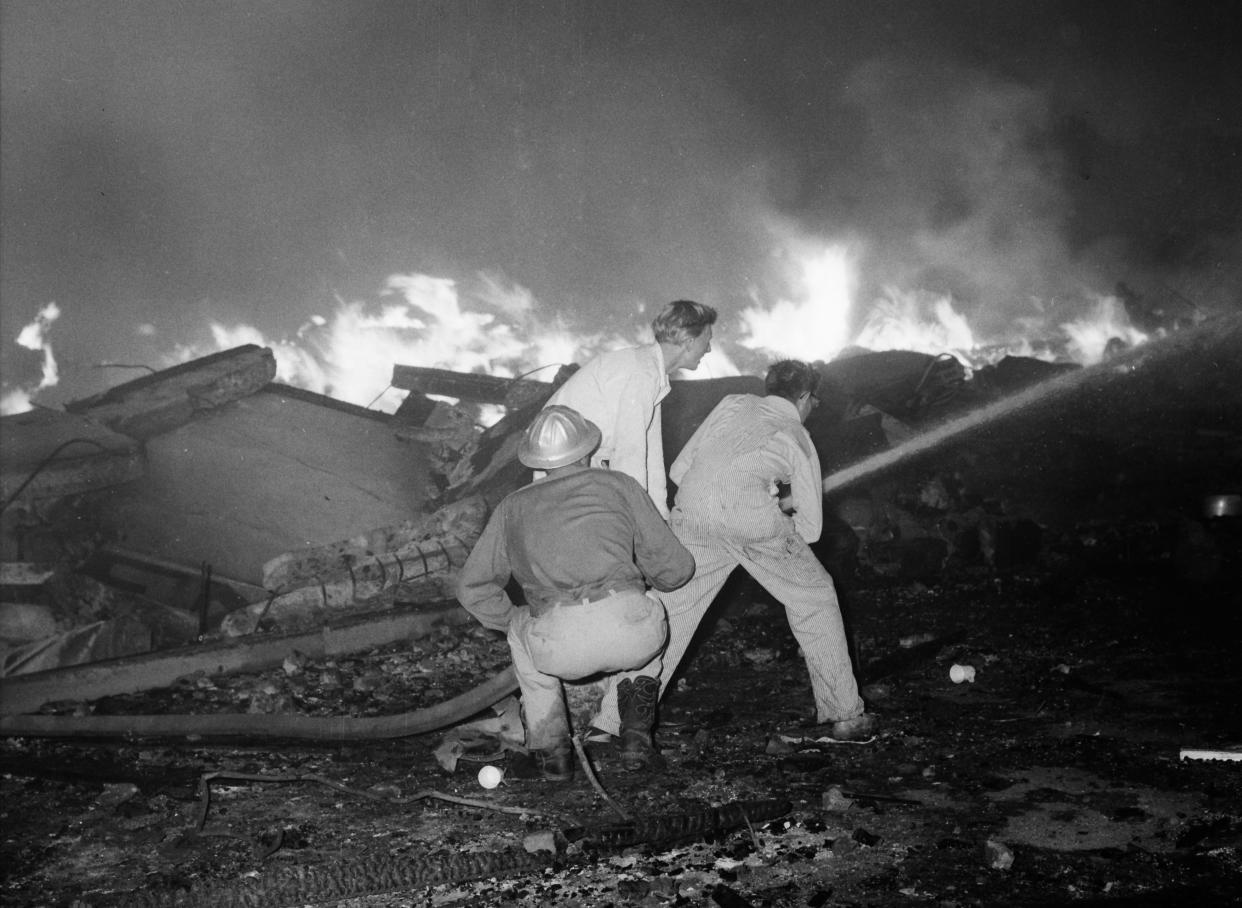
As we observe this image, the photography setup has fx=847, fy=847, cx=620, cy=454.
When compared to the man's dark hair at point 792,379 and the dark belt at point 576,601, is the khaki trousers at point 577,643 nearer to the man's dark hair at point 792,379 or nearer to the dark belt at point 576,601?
the dark belt at point 576,601

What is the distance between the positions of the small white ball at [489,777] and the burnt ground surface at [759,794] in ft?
0.18

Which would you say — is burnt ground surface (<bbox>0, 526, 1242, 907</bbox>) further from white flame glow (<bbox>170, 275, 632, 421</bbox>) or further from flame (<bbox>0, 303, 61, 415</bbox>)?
flame (<bbox>0, 303, 61, 415</bbox>)

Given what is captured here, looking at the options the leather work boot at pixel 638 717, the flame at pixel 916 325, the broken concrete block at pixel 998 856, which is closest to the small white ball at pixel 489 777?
the leather work boot at pixel 638 717

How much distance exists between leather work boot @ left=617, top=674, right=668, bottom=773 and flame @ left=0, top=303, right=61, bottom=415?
1206 cm

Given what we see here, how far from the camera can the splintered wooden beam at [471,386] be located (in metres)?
10.2

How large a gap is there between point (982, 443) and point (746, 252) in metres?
5.89

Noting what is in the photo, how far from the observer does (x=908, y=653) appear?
5.66 metres

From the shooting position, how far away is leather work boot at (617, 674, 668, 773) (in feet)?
13.6

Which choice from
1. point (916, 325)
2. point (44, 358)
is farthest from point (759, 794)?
point (44, 358)

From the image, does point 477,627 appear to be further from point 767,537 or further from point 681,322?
point 681,322

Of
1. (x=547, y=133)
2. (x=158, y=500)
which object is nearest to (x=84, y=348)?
(x=158, y=500)

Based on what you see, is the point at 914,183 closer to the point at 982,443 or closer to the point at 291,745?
the point at 982,443

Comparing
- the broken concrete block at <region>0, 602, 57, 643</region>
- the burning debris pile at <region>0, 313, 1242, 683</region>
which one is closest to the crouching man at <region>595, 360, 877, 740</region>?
the burning debris pile at <region>0, 313, 1242, 683</region>

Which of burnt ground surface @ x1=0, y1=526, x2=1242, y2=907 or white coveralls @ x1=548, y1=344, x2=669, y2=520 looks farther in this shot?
white coveralls @ x1=548, y1=344, x2=669, y2=520
